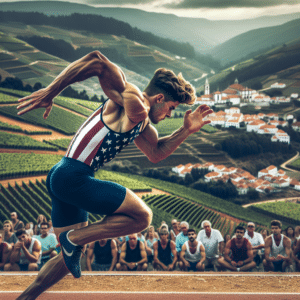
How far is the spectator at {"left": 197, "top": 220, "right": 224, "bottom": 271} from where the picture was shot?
6430mm

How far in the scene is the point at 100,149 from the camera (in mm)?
2699

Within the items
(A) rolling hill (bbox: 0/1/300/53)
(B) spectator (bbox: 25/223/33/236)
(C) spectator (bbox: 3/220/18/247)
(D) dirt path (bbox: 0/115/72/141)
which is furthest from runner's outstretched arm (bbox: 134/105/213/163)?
(A) rolling hill (bbox: 0/1/300/53)

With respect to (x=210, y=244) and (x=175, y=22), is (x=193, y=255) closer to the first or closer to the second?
(x=210, y=244)

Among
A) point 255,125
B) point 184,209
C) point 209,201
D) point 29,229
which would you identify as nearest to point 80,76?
point 29,229

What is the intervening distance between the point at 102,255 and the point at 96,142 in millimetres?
3977

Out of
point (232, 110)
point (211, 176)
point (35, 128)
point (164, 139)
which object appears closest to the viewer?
point (164, 139)

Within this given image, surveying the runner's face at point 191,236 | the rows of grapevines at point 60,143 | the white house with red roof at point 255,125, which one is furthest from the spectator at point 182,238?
the white house with red roof at point 255,125

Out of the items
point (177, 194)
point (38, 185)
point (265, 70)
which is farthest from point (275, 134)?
point (38, 185)

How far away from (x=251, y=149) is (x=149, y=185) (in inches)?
259

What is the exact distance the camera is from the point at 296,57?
2138 cm

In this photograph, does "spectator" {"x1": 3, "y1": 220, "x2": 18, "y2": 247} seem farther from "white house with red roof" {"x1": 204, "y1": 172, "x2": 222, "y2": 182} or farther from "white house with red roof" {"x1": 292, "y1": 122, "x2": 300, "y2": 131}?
"white house with red roof" {"x1": 292, "y1": 122, "x2": 300, "y2": 131}

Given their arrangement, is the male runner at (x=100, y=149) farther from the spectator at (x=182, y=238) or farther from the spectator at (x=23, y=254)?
the spectator at (x=182, y=238)

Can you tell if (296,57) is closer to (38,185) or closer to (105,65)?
(38,185)

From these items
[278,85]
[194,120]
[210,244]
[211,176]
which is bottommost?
[211,176]
